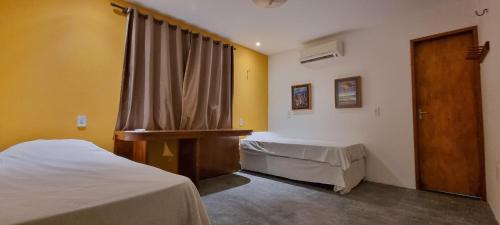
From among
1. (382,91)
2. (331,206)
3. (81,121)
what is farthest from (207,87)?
(382,91)

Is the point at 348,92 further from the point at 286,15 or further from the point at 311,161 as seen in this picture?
the point at 286,15

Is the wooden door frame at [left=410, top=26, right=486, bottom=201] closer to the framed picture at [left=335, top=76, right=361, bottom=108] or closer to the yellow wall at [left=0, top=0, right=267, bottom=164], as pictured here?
the framed picture at [left=335, top=76, right=361, bottom=108]

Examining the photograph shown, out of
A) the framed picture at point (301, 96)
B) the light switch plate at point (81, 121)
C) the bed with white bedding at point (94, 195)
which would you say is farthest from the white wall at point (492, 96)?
the light switch plate at point (81, 121)

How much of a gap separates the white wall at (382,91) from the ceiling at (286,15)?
186mm

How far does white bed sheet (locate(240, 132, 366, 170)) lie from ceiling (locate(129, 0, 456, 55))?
1710 mm

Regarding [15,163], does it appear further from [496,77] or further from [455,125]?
[455,125]

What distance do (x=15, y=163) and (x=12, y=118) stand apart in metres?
1.04

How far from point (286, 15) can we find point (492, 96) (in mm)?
2241

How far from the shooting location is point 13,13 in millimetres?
2023

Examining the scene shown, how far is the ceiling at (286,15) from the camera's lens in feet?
8.95

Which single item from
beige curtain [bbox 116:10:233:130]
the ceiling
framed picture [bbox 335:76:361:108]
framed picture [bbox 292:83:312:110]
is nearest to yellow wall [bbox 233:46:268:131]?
beige curtain [bbox 116:10:233:130]

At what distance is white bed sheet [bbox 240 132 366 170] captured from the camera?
2.75m

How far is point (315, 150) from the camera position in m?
2.96

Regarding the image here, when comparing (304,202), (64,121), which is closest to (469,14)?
(304,202)
